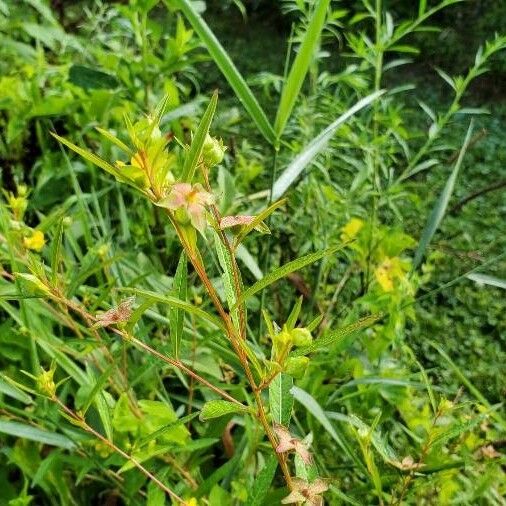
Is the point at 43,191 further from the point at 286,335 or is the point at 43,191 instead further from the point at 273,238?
the point at 286,335

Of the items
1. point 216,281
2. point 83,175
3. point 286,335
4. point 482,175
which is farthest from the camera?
point 482,175

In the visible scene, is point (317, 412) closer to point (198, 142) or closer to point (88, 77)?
point (198, 142)

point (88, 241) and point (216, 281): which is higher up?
point (88, 241)

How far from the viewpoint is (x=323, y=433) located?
40.4 inches

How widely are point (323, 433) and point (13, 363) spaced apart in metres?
Answer: 0.51

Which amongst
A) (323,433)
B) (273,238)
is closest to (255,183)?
(273,238)

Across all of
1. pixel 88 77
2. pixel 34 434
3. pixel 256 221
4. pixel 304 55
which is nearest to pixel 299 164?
pixel 304 55

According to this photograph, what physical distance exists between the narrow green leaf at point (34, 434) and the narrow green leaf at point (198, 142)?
0.51 metres

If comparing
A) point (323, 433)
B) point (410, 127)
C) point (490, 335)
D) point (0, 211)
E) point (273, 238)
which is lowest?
point (490, 335)

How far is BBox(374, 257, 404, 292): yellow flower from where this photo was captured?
3.67 ft

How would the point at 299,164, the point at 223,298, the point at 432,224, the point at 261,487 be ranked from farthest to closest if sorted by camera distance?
the point at 223,298
the point at 432,224
the point at 299,164
the point at 261,487

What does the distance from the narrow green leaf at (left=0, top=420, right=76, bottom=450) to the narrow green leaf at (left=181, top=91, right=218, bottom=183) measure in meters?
0.51

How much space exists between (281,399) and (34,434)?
411mm

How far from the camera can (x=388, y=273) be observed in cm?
113
